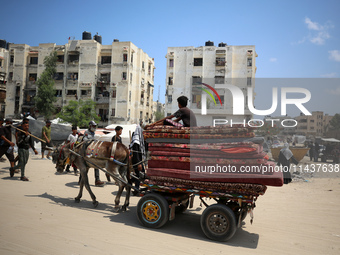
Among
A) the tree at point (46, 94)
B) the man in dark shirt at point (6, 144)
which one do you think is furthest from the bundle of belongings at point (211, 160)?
the tree at point (46, 94)

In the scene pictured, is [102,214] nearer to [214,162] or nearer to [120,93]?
[214,162]

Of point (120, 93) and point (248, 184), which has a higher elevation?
point (120, 93)

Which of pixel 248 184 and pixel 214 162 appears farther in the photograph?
pixel 214 162

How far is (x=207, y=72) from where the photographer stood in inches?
1663

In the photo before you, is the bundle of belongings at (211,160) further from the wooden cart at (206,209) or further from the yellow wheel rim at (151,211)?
the yellow wheel rim at (151,211)

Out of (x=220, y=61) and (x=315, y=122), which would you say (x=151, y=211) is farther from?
(x=315, y=122)

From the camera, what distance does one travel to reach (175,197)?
5.54m

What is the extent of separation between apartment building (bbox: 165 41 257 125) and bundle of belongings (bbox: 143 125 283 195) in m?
34.9

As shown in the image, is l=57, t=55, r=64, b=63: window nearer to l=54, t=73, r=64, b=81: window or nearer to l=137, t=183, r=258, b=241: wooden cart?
l=54, t=73, r=64, b=81: window

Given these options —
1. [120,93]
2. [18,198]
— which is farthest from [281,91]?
[120,93]

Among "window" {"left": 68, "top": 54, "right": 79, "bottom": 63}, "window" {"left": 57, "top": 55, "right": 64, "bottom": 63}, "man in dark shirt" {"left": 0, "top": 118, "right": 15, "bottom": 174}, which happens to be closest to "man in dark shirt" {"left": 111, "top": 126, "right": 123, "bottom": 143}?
"man in dark shirt" {"left": 0, "top": 118, "right": 15, "bottom": 174}

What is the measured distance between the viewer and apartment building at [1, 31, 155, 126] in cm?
4303

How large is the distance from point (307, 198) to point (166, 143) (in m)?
6.40

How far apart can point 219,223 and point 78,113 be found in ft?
116
